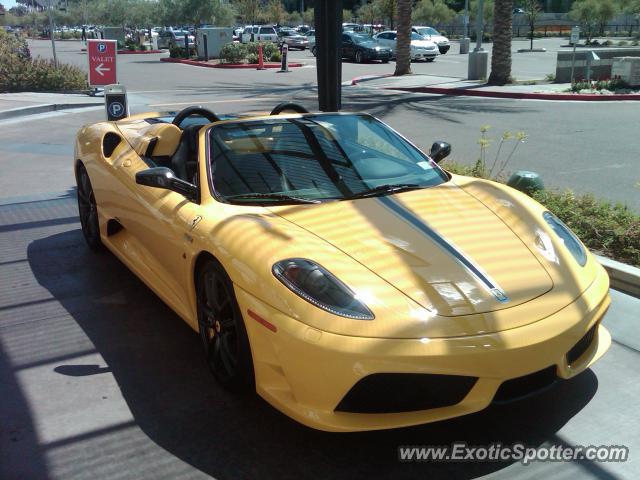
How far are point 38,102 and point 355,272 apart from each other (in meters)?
15.7

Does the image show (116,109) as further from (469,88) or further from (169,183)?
(469,88)

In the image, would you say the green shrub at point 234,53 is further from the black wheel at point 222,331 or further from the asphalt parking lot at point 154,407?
the black wheel at point 222,331

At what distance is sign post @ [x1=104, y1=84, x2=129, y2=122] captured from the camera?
9156 mm

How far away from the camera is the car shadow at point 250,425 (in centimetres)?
288

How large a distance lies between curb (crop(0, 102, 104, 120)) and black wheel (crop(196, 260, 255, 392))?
12.8m

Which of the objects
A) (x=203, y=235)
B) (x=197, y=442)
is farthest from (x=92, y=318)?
(x=197, y=442)

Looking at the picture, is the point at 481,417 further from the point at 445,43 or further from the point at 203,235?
the point at 445,43

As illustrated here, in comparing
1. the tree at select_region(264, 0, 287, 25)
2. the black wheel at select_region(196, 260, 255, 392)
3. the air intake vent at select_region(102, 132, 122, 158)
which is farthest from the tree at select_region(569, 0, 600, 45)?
the black wheel at select_region(196, 260, 255, 392)

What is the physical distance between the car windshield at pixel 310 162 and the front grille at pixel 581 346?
4.44 feet

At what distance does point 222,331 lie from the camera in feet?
11.2

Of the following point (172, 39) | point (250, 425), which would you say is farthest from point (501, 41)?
point (172, 39)

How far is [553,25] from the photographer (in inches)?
2662

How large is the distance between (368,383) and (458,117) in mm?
12124

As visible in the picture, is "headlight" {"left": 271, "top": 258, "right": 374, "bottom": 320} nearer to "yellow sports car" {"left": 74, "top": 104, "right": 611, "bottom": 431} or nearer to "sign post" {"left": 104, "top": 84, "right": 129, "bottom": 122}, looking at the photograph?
"yellow sports car" {"left": 74, "top": 104, "right": 611, "bottom": 431}
